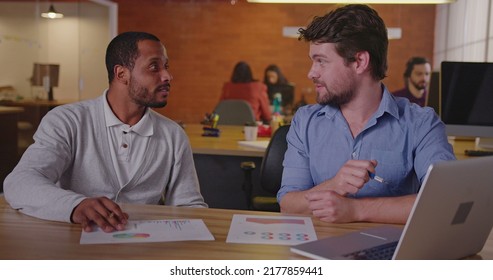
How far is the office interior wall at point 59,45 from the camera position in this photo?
714 cm

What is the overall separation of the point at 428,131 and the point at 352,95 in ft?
0.90

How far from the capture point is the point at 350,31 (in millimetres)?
2053

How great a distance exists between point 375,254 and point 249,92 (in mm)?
5521

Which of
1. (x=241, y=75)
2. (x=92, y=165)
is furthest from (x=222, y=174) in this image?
(x=241, y=75)

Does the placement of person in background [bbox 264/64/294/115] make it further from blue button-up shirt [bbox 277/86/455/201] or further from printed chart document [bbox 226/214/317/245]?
printed chart document [bbox 226/214/317/245]

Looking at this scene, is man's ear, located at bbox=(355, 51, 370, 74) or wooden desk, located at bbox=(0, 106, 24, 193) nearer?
man's ear, located at bbox=(355, 51, 370, 74)

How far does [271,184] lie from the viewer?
2.71 meters

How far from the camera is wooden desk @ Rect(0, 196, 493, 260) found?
1.35 meters

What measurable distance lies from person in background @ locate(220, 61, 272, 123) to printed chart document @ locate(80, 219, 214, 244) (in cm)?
469

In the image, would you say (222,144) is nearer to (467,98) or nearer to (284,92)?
(467,98)

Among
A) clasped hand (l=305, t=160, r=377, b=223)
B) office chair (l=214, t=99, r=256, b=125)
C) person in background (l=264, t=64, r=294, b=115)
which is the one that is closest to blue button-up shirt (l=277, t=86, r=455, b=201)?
clasped hand (l=305, t=160, r=377, b=223)

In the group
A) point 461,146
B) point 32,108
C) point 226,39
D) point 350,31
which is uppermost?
point 226,39
